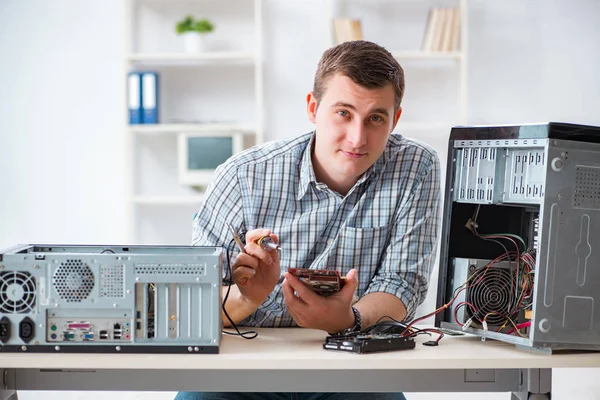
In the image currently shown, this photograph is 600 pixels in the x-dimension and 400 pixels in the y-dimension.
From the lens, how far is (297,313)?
1514 millimetres

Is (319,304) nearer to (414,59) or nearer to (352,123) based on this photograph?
(352,123)

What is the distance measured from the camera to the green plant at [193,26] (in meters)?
4.00

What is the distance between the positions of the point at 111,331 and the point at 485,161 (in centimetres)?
83

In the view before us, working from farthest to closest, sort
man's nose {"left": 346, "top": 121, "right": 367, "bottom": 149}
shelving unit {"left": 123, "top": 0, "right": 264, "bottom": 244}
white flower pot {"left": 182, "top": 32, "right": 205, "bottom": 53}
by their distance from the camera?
shelving unit {"left": 123, "top": 0, "right": 264, "bottom": 244}, white flower pot {"left": 182, "top": 32, "right": 205, "bottom": 53}, man's nose {"left": 346, "top": 121, "right": 367, "bottom": 149}

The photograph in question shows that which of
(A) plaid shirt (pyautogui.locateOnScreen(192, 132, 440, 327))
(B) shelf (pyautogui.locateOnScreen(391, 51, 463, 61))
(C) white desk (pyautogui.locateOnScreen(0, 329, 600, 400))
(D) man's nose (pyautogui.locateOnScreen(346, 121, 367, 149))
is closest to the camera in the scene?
(C) white desk (pyautogui.locateOnScreen(0, 329, 600, 400))

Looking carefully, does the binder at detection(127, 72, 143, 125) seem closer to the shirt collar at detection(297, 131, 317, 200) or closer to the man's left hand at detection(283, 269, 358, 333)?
the shirt collar at detection(297, 131, 317, 200)

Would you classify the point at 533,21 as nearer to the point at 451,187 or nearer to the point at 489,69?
the point at 489,69

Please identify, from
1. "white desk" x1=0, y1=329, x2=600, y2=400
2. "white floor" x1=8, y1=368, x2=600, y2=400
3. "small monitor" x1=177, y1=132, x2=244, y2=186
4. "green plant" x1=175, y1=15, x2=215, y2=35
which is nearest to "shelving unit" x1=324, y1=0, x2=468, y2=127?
"green plant" x1=175, y1=15, x2=215, y2=35

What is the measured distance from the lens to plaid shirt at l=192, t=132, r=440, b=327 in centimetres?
187

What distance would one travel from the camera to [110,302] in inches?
51.8

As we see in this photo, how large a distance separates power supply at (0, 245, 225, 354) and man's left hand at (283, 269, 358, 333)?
19cm

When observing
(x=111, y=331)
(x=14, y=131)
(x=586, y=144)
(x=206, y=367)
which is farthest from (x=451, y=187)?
(x=14, y=131)

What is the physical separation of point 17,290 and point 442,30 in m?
3.15

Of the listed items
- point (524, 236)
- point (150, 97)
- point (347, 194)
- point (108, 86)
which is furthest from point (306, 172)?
point (108, 86)
